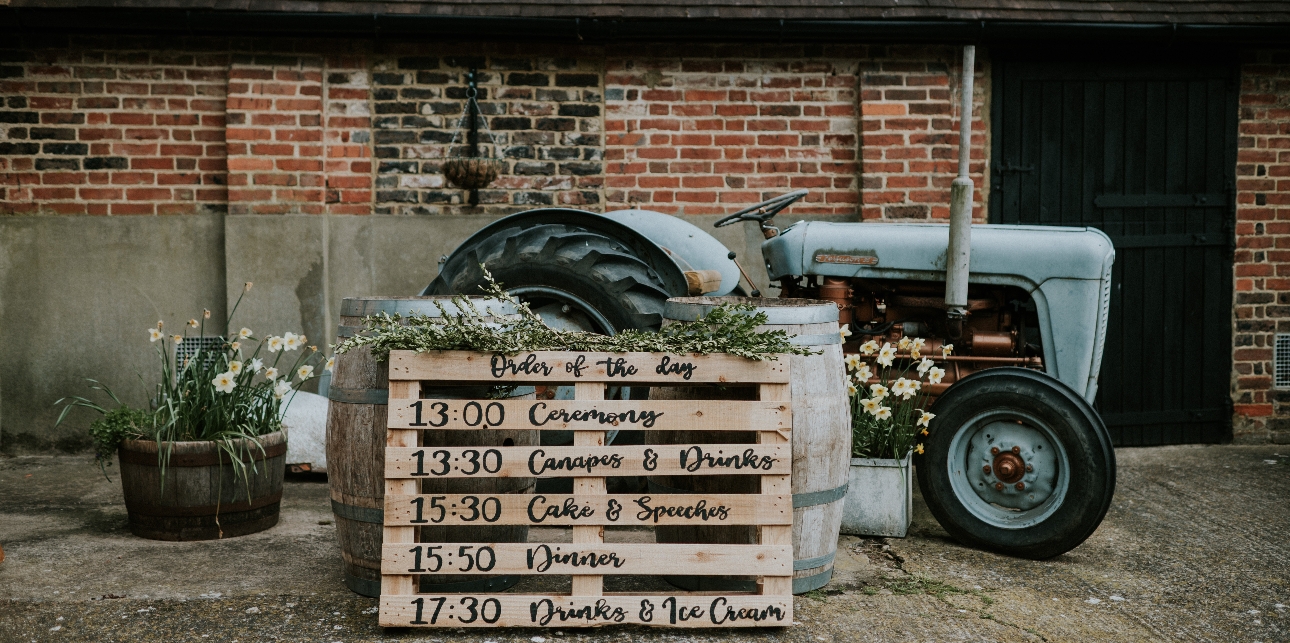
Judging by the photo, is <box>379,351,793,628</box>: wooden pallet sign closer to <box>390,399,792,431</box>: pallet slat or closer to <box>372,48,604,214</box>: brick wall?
<box>390,399,792,431</box>: pallet slat

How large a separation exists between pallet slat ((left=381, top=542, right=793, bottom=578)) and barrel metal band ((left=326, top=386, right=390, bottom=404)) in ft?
1.53

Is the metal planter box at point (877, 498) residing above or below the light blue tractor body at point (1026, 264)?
below

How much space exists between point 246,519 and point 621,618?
179cm

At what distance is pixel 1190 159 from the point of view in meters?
5.77

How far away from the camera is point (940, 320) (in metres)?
4.22

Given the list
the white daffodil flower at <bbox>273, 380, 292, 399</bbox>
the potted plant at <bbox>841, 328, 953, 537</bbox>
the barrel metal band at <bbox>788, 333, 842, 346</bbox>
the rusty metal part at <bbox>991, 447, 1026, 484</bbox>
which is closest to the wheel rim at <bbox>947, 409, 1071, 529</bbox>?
the rusty metal part at <bbox>991, 447, 1026, 484</bbox>

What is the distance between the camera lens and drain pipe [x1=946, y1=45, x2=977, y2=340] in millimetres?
3787

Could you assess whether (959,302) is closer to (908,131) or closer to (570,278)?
(570,278)

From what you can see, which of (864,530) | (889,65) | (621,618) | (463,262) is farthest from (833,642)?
(889,65)

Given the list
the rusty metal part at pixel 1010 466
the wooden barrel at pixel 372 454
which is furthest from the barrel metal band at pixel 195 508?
the rusty metal part at pixel 1010 466

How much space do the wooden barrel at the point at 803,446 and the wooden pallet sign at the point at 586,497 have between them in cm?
15

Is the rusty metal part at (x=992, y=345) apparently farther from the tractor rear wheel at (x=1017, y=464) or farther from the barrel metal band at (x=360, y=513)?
the barrel metal band at (x=360, y=513)

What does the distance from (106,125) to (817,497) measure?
15.0 ft

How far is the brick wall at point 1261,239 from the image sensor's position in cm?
578
